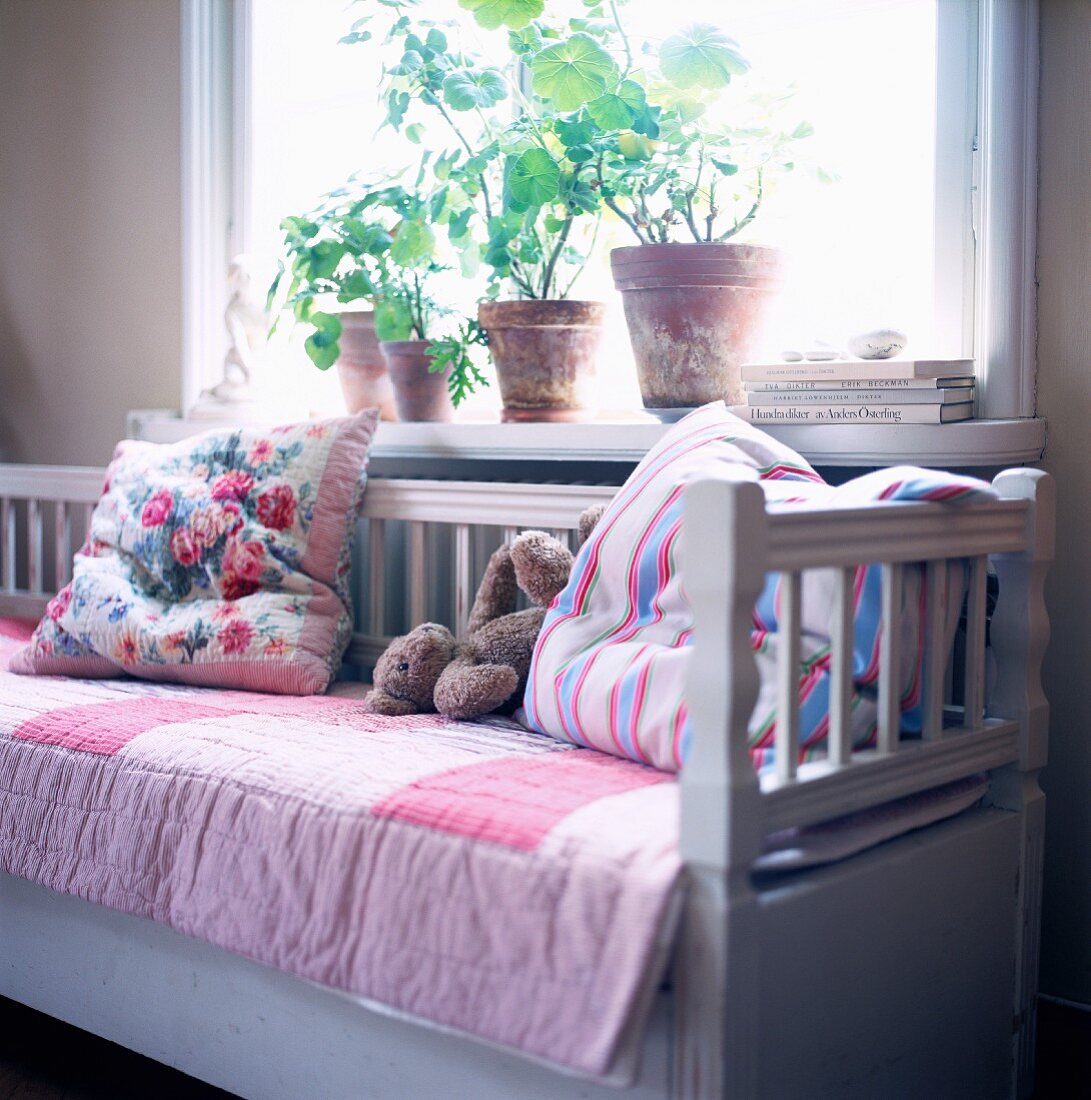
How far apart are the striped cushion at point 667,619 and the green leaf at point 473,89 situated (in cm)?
66

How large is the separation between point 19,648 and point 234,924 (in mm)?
966

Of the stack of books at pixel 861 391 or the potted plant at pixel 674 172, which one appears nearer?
the stack of books at pixel 861 391

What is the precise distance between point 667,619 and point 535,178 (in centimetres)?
76

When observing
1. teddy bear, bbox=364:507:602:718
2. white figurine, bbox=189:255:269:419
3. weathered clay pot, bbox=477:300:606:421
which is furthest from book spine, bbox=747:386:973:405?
white figurine, bbox=189:255:269:419

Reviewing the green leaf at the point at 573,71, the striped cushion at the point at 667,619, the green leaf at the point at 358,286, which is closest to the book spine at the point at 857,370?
the striped cushion at the point at 667,619

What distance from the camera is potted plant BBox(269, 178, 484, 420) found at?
2.02 metres

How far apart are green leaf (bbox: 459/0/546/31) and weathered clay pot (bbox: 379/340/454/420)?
48 cm

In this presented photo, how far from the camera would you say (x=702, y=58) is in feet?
5.65

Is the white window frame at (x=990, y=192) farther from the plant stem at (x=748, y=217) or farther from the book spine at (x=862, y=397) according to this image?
the plant stem at (x=748, y=217)

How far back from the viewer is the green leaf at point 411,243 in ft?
6.57

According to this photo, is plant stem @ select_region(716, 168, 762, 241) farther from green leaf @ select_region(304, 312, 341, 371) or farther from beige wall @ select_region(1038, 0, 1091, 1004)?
green leaf @ select_region(304, 312, 341, 371)

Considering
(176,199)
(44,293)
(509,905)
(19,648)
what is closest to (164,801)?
(509,905)

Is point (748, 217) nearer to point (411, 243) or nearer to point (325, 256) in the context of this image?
point (411, 243)

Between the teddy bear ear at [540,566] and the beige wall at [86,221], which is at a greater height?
the beige wall at [86,221]
